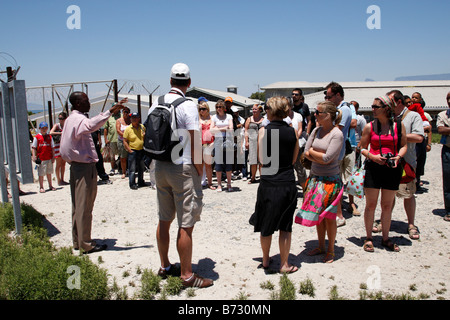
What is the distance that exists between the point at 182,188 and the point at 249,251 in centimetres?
178

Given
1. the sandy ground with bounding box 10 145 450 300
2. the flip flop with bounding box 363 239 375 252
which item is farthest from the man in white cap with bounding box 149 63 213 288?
the flip flop with bounding box 363 239 375 252

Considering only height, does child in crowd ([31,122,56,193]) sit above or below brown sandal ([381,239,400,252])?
above

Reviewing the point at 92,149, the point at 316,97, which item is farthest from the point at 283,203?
the point at 316,97

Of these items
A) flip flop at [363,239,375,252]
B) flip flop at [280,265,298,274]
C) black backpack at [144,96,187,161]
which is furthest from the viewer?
flip flop at [363,239,375,252]

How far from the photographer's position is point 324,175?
4438mm

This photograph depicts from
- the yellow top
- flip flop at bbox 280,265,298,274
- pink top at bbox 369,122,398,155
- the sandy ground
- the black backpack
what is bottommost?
the sandy ground

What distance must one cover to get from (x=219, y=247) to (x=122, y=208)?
9.28ft

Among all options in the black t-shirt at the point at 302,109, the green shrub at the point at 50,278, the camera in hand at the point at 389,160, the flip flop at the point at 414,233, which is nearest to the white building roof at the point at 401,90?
the black t-shirt at the point at 302,109

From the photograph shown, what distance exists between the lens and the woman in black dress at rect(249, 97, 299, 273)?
3.92 metres

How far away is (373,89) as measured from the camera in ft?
127

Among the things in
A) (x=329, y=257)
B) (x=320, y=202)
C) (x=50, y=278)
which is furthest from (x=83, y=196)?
(x=329, y=257)

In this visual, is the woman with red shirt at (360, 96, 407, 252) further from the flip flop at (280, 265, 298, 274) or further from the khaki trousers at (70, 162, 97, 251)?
the khaki trousers at (70, 162, 97, 251)

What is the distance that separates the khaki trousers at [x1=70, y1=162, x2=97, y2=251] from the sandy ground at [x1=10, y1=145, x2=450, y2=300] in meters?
0.27

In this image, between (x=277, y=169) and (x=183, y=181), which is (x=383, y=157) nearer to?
(x=277, y=169)
